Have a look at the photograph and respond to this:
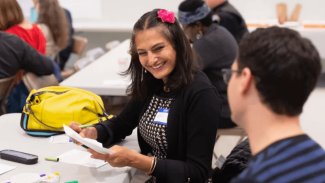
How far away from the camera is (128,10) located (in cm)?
643

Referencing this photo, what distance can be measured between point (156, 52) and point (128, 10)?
4.97 metres

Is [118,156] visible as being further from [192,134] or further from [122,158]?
[192,134]

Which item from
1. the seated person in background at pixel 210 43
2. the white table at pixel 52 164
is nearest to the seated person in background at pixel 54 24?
the seated person in background at pixel 210 43

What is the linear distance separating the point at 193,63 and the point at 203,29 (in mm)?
1244

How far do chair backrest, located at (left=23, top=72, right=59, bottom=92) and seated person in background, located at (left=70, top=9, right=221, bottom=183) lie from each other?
44.9 inches

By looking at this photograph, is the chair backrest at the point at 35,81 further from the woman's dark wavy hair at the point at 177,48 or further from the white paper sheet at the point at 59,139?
the woman's dark wavy hair at the point at 177,48

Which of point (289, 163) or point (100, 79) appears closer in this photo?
point (289, 163)

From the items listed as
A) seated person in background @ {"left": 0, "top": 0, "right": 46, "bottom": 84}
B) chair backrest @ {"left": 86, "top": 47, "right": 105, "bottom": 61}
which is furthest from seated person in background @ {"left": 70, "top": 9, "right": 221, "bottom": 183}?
chair backrest @ {"left": 86, "top": 47, "right": 105, "bottom": 61}

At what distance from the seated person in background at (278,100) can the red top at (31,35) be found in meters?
2.83

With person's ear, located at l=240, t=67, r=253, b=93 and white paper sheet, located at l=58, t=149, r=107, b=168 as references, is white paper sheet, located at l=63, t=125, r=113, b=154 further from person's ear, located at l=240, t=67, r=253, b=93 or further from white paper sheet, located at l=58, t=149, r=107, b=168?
person's ear, located at l=240, t=67, r=253, b=93

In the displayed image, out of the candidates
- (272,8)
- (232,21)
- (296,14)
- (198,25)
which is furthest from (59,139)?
(272,8)

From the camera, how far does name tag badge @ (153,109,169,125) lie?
1.66m

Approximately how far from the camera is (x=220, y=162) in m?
1.63

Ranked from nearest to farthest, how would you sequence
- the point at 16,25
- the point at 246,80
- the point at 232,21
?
the point at 246,80
the point at 16,25
the point at 232,21
